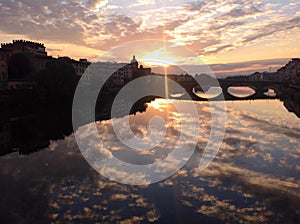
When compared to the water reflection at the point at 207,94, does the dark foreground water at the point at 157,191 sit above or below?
below

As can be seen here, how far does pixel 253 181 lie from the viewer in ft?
50.5

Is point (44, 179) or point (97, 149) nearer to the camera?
point (44, 179)

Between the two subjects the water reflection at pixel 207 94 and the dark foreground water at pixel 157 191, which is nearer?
the dark foreground water at pixel 157 191

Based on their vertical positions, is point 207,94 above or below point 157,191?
above

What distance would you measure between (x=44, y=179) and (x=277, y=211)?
14.0 m

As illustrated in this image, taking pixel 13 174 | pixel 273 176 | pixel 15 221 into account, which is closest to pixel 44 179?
pixel 13 174

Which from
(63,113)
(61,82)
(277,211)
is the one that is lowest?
(277,211)

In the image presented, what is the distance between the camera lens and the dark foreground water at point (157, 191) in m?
11.5

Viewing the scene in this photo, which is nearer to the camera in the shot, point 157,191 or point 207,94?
point 157,191

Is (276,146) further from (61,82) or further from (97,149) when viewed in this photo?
(61,82)

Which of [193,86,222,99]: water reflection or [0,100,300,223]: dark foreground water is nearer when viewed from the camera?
[0,100,300,223]: dark foreground water

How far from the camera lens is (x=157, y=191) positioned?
46.4 feet

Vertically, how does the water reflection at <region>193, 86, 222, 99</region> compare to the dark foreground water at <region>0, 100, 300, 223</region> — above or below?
above

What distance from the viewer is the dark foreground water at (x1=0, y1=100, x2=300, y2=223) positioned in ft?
37.9
